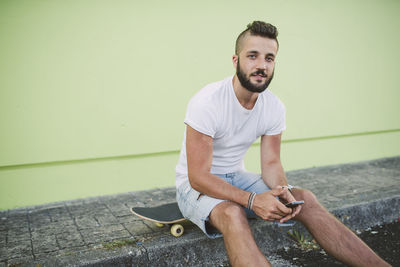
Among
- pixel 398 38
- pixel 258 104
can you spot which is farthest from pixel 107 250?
pixel 398 38

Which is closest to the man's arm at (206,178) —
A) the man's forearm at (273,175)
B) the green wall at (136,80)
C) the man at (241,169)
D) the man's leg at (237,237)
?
the man at (241,169)

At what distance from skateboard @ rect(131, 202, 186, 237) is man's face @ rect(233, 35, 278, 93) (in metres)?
1.23

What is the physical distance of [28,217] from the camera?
3.92 meters

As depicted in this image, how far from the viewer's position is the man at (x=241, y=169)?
8.34 ft

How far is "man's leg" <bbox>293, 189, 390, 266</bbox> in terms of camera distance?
102 inches

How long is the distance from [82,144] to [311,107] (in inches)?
135

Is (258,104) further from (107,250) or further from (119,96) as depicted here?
(119,96)

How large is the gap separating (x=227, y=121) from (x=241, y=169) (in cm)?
60

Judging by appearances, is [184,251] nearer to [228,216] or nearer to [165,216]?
[165,216]

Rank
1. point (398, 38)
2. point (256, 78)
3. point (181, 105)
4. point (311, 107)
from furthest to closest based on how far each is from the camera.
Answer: point (398, 38), point (311, 107), point (181, 105), point (256, 78)

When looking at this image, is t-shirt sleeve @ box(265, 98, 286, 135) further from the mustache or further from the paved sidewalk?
the paved sidewalk

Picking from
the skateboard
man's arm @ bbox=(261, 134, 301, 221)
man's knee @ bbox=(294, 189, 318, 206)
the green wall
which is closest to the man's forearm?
man's arm @ bbox=(261, 134, 301, 221)

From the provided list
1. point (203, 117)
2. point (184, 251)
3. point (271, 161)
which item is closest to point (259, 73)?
point (203, 117)

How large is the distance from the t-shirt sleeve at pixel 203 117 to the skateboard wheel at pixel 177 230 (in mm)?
937
